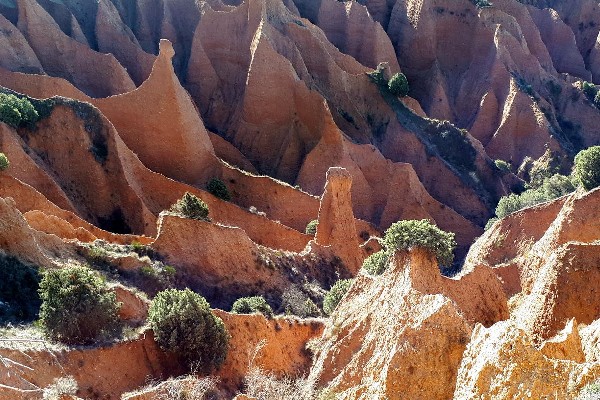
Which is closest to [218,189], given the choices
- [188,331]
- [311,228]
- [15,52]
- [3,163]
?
[311,228]

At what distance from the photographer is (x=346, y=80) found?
159ft

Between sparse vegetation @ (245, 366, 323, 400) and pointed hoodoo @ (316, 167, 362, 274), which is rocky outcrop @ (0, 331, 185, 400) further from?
pointed hoodoo @ (316, 167, 362, 274)

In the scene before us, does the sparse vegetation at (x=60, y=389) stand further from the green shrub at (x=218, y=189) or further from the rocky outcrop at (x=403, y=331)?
the green shrub at (x=218, y=189)

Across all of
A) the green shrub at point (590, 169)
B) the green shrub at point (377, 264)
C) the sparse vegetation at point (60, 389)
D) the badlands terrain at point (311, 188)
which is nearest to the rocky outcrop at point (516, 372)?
the badlands terrain at point (311, 188)

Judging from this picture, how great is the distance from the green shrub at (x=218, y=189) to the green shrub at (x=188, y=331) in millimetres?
15591

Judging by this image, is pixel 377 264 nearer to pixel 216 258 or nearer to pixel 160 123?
pixel 216 258

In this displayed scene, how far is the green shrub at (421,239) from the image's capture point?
18.1 metres

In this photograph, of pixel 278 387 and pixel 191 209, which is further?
pixel 191 209

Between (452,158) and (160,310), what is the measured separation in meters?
32.1

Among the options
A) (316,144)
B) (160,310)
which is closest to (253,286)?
(160,310)

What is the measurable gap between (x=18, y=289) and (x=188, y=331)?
522 centimetres

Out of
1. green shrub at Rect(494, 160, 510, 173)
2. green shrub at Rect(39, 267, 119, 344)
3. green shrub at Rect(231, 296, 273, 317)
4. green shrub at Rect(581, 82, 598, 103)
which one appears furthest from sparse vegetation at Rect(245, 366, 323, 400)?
green shrub at Rect(581, 82, 598, 103)

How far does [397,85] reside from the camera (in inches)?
1927

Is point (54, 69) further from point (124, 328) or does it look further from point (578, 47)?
point (578, 47)
